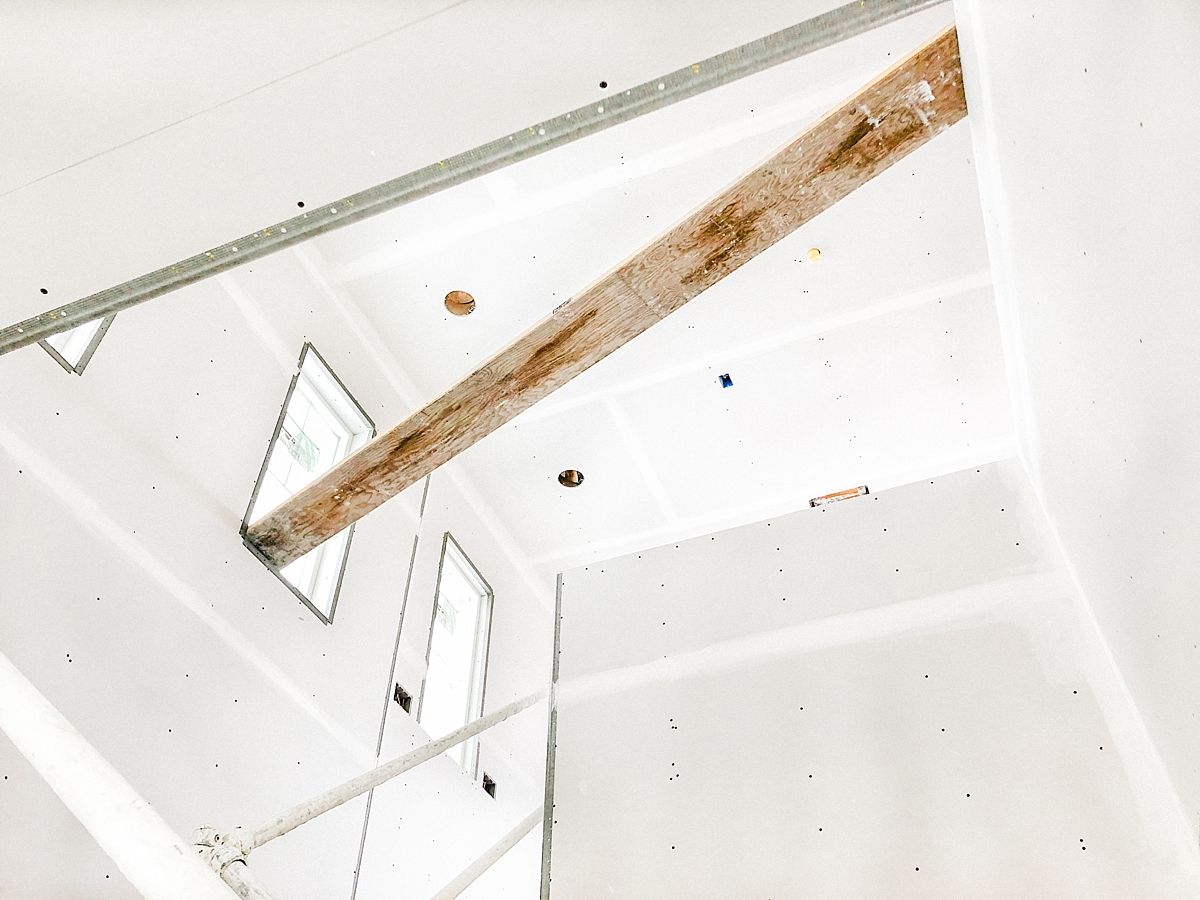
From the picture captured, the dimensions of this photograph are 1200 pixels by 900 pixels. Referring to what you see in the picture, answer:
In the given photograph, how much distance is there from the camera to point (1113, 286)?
157cm

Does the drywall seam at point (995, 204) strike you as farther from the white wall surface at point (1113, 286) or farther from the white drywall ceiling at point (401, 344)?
the white drywall ceiling at point (401, 344)

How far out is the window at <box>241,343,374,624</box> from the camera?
4301 mm

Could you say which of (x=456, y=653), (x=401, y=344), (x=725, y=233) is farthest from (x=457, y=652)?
(x=725, y=233)

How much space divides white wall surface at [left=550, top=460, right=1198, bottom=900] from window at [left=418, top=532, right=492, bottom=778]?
184 cm

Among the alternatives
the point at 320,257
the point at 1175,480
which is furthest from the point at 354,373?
the point at 1175,480

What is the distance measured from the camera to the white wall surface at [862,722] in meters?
2.63

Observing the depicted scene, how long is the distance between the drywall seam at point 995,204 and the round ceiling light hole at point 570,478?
326cm

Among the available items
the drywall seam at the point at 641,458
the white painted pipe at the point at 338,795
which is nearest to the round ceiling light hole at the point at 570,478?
the drywall seam at the point at 641,458

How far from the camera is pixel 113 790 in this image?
117 cm

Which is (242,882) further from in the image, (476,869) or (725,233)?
(725,233)

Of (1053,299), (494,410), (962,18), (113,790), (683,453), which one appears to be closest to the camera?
(113,790)

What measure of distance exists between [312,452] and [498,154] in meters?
3.00

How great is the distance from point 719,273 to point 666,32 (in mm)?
1305

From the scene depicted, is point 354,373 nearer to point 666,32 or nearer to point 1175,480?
point 666,32
